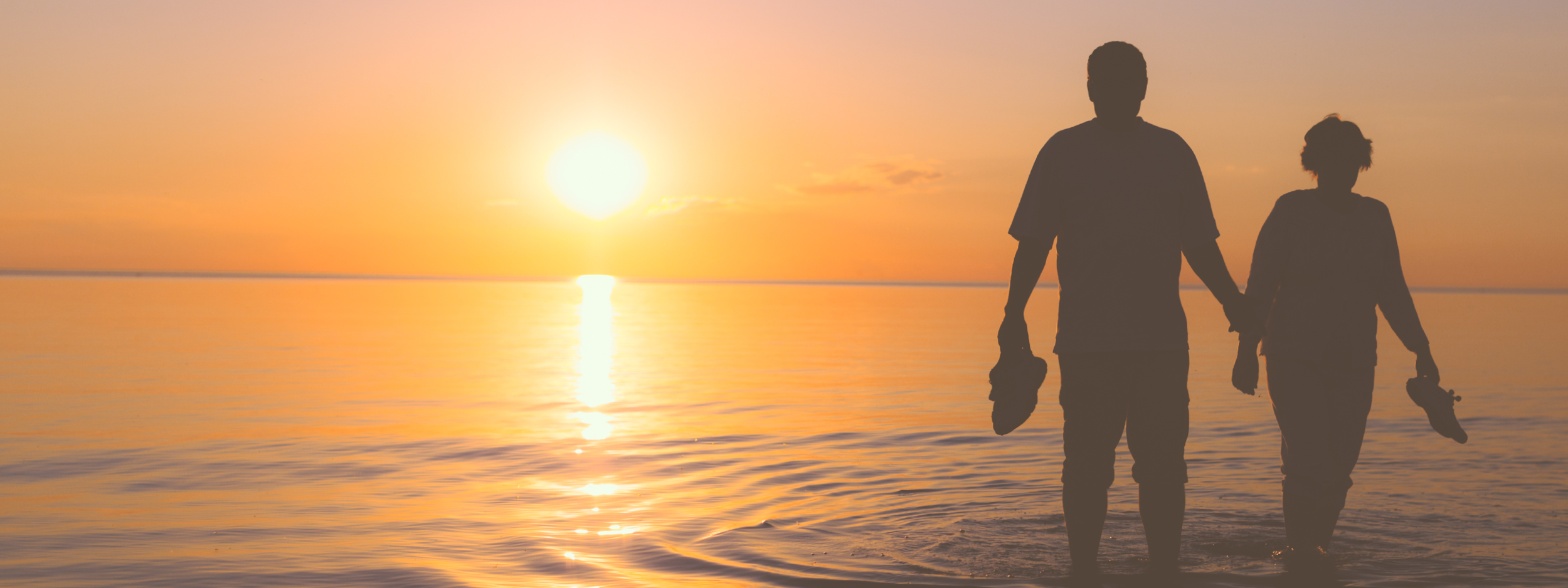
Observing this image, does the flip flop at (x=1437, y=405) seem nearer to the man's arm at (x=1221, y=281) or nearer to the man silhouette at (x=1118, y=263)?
the man's arm at (x=1221, y=281)

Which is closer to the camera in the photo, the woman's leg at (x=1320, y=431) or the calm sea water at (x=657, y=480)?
the woman's leg at (x=1320, y=431)

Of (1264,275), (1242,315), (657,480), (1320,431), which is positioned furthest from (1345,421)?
(657,480)

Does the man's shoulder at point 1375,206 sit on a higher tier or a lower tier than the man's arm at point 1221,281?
higher

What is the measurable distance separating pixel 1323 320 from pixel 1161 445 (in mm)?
1300

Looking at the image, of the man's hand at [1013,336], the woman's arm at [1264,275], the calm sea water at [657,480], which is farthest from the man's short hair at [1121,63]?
the calm sea water at [657,480]

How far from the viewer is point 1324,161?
5258 mm

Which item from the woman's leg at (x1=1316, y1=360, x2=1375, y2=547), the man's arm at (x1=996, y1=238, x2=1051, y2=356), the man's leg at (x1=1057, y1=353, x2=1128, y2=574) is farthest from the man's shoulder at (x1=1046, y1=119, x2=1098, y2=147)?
the woman's leg at (x1=1316, y1=360, x2=1375, y2=547)

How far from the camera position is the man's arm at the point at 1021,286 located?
4.41 m

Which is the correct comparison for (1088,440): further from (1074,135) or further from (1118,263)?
(1074,135)

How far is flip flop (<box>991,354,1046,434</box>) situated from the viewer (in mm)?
4473

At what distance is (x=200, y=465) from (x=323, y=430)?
214 cm

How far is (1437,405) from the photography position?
17.9 feet

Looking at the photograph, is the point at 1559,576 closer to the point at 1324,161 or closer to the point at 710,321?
the point at 1324,161

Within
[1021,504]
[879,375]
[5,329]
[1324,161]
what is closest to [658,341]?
[879,375]
